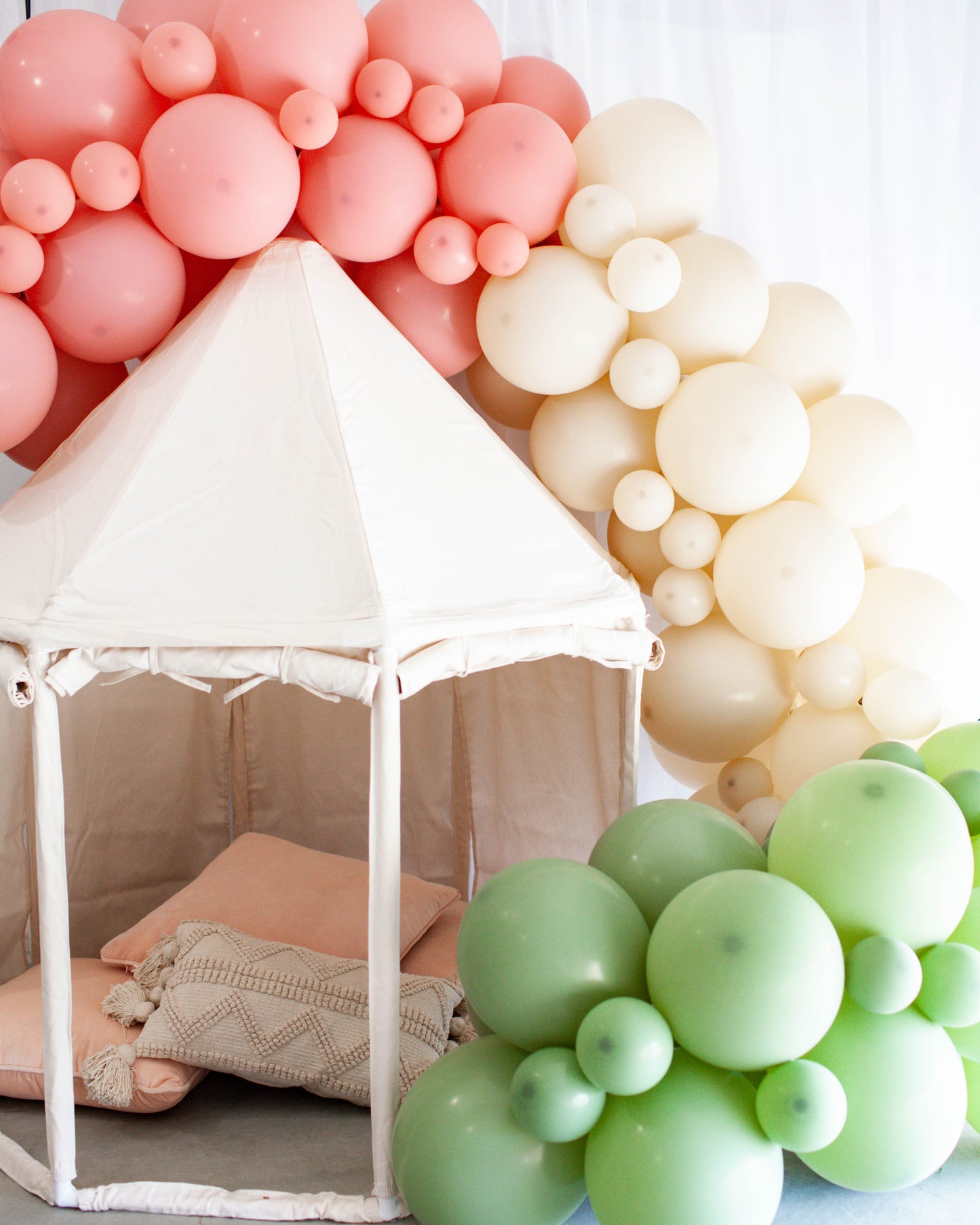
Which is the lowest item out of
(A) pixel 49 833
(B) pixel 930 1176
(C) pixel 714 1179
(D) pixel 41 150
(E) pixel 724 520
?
(B) pixel 930 1176

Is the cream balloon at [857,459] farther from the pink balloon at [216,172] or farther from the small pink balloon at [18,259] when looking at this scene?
the small pink balloon at [18,259]

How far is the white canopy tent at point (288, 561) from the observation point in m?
1.78

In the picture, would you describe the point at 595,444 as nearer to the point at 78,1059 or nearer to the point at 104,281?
the point at 104,281

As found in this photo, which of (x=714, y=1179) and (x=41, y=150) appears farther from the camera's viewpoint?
(x=41, y=150)

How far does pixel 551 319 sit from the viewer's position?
226cm

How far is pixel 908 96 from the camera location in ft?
9.26

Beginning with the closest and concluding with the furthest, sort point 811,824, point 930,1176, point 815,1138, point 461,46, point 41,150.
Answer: point 815,1138, point 811,824, point 930,1176, point 41,150, point 461,46

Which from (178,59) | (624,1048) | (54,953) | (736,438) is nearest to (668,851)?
(624,1048)

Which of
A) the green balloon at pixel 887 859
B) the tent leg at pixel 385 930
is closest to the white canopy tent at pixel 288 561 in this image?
the tent leg at pixel 385 930

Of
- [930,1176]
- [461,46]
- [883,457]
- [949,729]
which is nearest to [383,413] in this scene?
[461,46]

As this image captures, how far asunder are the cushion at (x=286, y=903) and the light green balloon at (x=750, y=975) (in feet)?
3.81

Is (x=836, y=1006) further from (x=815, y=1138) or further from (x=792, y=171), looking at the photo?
(x=792, y=171)

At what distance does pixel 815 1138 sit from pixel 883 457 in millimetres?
1378

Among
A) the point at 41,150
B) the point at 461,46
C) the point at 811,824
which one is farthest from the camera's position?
the point at 461,46
